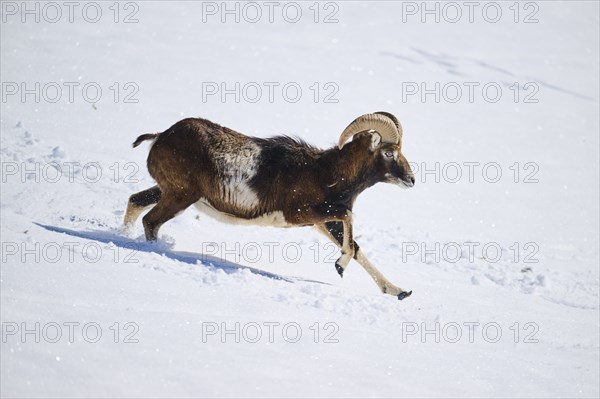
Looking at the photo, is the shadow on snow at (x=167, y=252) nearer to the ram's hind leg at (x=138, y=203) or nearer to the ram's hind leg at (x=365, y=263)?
the ram's hind leg at (x=138, y=203)

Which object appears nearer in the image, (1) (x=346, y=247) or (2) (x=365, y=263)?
(1) (x=346, y=247)

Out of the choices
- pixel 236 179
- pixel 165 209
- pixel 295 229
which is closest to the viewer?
pixel 236 179

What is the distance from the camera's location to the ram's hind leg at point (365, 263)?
970 centimetres

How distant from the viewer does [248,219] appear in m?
A: 9.66

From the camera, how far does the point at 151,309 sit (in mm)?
7219

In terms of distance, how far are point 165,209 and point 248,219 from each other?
100cm

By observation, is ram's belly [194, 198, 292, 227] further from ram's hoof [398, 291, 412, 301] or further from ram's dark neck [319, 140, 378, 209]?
ram's hoof [398, 291, 412, 301]

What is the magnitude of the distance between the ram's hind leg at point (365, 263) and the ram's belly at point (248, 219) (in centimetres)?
61

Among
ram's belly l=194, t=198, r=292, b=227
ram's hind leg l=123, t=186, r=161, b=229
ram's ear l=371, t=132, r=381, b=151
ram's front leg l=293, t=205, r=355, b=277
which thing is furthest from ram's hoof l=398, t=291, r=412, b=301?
ram's hind leg l=123, t=186, r=161, b=229

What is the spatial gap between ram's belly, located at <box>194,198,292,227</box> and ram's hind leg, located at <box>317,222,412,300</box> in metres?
0.61

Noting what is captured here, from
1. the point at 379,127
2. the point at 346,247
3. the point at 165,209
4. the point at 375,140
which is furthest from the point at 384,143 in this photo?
the point at 165,209

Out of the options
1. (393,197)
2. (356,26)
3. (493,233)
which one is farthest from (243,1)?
(493,233)

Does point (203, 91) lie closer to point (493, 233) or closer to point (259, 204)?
point (493, 233)

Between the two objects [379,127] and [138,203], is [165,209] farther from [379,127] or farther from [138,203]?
[379,127]
